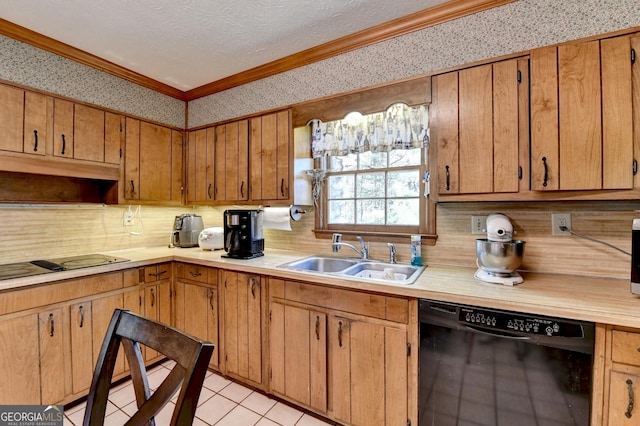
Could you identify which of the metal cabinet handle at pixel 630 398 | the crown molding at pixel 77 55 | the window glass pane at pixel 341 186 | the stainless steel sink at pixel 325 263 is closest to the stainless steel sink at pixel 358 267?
the stainless steel sink at pixel 325 263

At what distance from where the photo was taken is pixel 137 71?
2.52 meters

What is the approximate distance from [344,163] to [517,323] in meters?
1.58

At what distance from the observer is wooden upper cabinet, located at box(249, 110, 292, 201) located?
7.47 feet

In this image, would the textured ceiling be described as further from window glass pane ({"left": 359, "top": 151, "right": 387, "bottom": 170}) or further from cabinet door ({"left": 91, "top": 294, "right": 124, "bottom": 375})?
cabinet door ({"left": 91, "top": 294, "right": 124, "bottom": 375})

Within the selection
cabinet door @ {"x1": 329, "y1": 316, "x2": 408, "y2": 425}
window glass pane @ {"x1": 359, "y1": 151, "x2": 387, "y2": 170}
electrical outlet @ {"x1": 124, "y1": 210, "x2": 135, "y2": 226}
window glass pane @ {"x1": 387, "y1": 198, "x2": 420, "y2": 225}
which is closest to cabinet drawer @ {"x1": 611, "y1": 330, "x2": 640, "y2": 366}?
cabinet door @ {"x1": 329, "y1": 316, "x2": 408, "y2": 425}

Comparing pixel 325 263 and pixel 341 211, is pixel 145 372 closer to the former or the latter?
pixel 325 263

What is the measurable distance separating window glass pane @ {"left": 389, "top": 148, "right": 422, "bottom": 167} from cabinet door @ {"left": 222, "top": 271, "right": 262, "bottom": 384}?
1301 millimetres

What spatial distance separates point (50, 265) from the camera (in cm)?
195

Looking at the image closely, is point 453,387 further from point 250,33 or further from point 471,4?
point 250,33

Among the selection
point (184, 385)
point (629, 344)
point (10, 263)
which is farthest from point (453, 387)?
point (10, 263)

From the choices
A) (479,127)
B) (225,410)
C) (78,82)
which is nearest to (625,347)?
(479,127)

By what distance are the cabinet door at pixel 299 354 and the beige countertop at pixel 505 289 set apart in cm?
25

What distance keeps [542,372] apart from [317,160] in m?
1.90

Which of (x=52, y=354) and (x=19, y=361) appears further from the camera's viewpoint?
(x=52, y=354)
